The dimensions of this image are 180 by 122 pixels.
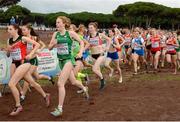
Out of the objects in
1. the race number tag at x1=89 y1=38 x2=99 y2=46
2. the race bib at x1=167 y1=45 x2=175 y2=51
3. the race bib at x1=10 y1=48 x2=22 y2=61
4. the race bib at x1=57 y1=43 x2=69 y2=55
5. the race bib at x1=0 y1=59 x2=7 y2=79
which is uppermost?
the race bib at x1=57 y1=43 x2=69 y2=55

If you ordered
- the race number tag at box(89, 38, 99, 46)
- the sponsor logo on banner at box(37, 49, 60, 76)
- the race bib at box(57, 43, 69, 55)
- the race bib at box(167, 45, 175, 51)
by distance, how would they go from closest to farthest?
the race bib at box(57, 43, 69, 55), the race number tag at box(89, 38, 99, 46), the sponsor logo on banner at box(37, 49, 60, 76), the race bib at box(167, 45, 175, 51)

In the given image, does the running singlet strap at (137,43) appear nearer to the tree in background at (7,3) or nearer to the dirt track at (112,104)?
the dirt track at (112,104)

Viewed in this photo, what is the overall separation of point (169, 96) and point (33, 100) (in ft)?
11.6

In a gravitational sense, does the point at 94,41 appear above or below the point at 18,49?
below

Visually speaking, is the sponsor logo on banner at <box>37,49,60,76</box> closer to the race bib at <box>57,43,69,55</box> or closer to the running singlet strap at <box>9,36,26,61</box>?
the running singlet strap at <box>9,36,26,61</box>

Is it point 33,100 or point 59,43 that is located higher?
point 59,43

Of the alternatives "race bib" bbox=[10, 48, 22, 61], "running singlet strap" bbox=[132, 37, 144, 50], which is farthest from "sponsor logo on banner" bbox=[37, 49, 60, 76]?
"race bib" bbox=[10, 48, 22, 61]

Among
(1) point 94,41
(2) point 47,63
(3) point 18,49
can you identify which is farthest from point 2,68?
(3) point 18,49

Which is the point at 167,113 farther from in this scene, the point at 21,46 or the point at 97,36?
the point at 97,36

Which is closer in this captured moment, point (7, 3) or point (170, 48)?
point (170, 48)

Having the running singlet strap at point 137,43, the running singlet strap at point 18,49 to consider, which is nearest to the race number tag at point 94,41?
the running singlet strap at point 18,49

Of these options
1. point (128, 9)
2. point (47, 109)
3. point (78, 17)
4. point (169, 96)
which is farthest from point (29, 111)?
point (78, 17)

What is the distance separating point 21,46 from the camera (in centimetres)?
1002

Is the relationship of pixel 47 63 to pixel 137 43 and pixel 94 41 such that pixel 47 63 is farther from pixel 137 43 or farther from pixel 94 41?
pixel 137 43
